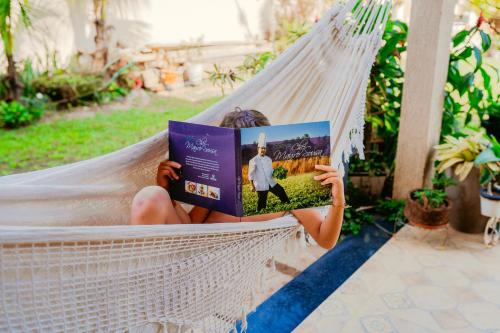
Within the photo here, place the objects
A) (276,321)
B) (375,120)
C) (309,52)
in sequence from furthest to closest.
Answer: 1. (375,120)
2. (309,52)
3. (276,321)

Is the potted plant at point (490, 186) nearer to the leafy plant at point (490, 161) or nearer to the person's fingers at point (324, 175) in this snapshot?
the leafy plant at point (490, 161)

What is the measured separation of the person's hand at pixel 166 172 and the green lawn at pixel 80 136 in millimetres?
2070

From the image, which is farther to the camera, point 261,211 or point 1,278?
point 261,211

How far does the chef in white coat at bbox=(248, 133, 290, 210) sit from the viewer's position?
1050mm

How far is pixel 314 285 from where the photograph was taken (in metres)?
1.78

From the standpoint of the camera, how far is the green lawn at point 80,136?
3137 millimetres

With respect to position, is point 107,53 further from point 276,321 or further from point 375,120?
point 276,321

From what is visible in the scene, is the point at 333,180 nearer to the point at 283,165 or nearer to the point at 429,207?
the point at 283,165

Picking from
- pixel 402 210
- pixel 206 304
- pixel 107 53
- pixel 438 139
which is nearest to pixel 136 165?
pixel 206 304

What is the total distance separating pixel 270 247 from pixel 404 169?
1389mm

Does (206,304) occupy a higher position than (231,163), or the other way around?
(231,163)

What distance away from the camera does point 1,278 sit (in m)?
0.86

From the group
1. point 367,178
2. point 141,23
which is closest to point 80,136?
point 141,23

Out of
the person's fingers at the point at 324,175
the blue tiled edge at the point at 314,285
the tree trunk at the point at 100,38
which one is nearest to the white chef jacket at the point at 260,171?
the person's fingers at the point at 324,175
